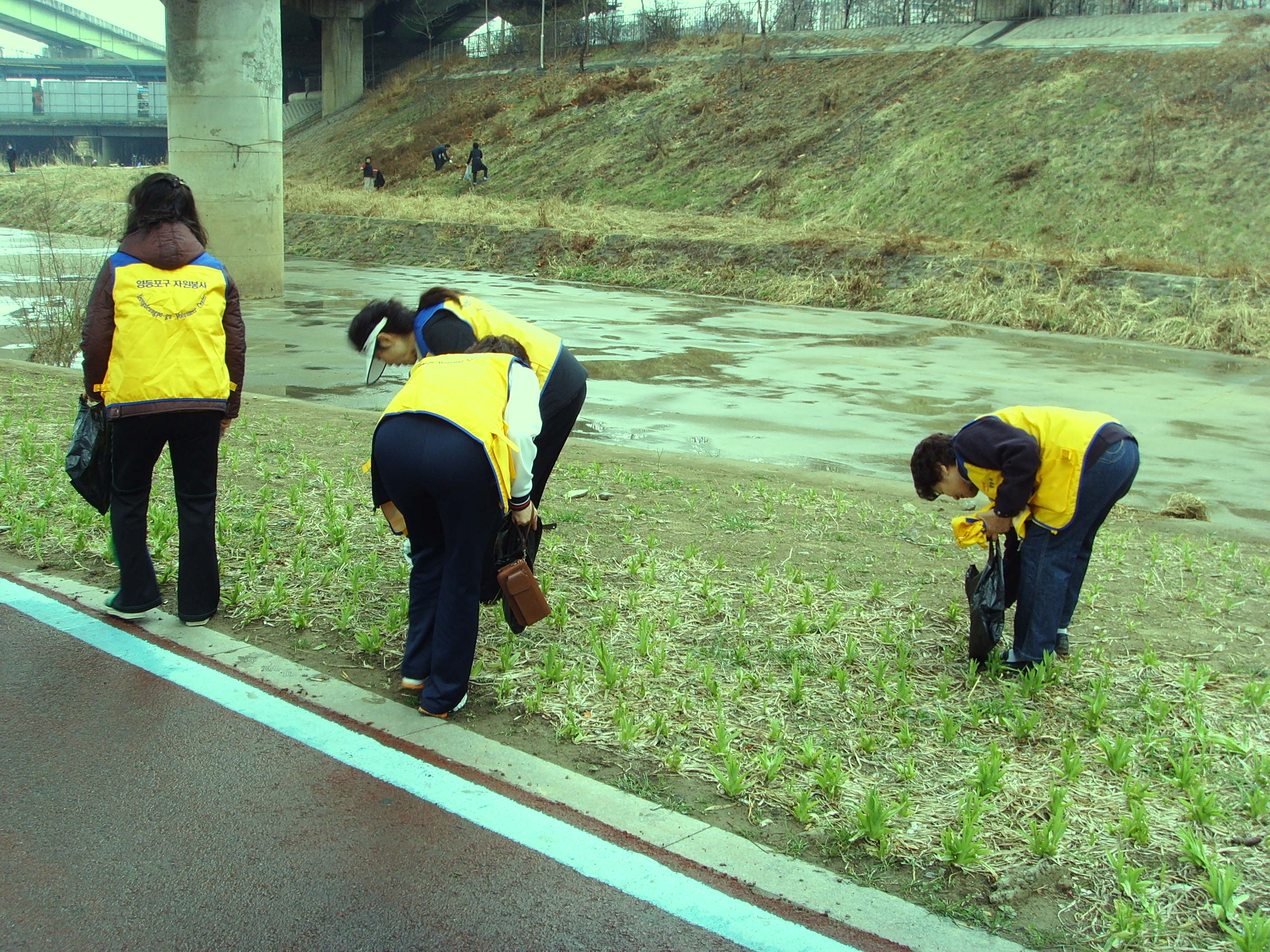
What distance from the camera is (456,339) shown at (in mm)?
4629

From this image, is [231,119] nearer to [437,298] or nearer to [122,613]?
[122,613]

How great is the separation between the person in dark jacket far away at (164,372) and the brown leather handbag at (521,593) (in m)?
1.62

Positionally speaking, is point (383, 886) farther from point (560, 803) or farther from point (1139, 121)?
point (1139, 121)

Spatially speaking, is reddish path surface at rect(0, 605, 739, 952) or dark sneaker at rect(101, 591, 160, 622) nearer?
reddish path surface at rect(0, 605, 739, 952)

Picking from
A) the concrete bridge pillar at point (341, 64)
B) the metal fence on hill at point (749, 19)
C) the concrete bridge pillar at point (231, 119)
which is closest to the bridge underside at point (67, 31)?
the concrete bridge pillar at point (341, 64)

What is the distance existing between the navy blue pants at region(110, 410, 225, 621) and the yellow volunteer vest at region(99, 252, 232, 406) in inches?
7.3

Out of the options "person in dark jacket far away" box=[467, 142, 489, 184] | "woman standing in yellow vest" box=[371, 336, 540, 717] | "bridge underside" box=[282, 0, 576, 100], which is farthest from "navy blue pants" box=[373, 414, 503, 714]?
"bridge underside" box=[282, 0, 576, 100]

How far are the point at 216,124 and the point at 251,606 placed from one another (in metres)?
17.0

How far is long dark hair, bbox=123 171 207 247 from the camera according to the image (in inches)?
187

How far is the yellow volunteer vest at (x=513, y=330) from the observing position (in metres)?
4.76

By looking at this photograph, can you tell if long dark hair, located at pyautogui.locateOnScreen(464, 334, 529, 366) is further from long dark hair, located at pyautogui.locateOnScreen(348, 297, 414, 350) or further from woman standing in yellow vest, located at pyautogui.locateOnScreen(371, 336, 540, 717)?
long dark hair, located at pyautogui.locateOnScreen(348, 297, 414, 350)

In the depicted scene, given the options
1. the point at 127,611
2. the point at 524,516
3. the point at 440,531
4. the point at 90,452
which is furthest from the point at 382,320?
the point at 127,611

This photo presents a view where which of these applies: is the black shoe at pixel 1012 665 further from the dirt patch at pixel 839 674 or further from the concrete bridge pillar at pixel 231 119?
the concrete bridge pillar at pixel 231 119

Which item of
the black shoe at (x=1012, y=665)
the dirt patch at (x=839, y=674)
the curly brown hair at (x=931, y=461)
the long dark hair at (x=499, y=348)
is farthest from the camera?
the black shoe at (x=1012, y=665)
